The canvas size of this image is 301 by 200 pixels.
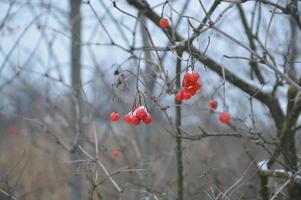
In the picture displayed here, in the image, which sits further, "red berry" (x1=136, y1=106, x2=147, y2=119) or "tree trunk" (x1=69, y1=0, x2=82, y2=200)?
"tree trunk" (x1=69, y1=0, x2=82, y2=200)

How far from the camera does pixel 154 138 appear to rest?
397 inches

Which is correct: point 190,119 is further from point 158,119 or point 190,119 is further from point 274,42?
point 274,42

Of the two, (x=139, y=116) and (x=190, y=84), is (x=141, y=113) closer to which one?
(x=139, y=116)

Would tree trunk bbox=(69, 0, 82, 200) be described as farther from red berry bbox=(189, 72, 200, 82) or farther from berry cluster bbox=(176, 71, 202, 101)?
red berry bbox=(189, 72, 200, 82)

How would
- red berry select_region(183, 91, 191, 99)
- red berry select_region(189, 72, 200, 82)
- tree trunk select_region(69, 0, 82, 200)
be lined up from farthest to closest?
1. tree trunk select_region(69, 0, 82, 200)
2. red berry select_region(183, 91, 191, 99)
3. red berry select_region(189, 72, 200, 82)

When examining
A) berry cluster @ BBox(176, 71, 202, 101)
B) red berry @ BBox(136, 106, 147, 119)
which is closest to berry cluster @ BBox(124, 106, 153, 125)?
red berry @ BBox(136, 106, 147, 119)

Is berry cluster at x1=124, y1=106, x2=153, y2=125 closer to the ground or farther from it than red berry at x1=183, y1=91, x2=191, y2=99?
closer to the ground

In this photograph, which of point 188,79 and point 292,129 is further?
point 292,129

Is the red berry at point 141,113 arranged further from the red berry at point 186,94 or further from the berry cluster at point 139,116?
the red berry at point 186,94

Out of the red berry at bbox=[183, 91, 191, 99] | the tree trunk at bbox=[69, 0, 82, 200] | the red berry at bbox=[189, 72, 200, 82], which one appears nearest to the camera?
the red berry at bbox=[189, 72, 200, 82]

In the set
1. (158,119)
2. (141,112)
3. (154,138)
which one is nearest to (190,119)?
(158,119)

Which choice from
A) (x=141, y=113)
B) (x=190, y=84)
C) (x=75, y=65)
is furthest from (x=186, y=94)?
(x=75, y=65)

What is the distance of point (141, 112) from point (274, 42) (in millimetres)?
4658

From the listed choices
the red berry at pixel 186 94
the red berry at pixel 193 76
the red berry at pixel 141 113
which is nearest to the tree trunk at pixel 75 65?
the red berry at pixel 186 94
